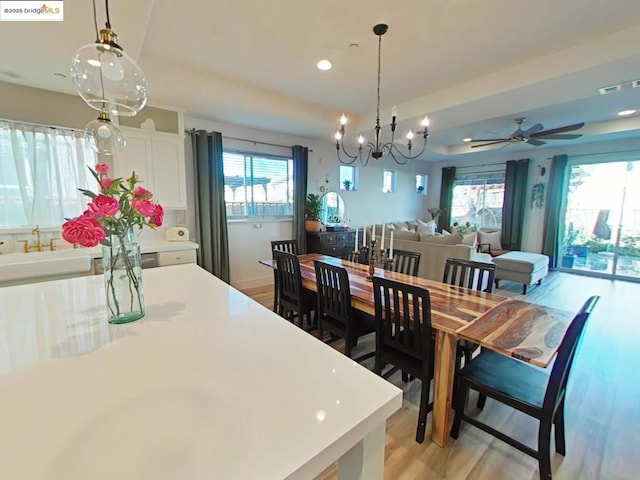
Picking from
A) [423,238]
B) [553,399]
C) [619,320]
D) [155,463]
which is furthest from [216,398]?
[619,320]

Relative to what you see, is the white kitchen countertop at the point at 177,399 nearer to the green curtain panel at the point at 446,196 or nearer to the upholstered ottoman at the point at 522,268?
the upholstered ottoman at the point at 522,268

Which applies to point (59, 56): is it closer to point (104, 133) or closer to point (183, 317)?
point (104, 133)

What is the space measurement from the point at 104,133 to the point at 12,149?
6.46 feet

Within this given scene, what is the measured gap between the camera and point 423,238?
4.50 meters

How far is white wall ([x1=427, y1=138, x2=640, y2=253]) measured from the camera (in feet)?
17.7

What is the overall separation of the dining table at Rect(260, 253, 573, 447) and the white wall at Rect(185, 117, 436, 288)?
2.99 meters

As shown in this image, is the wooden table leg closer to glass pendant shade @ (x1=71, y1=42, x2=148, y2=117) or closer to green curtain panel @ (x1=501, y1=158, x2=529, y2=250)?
glass pendant shade @ (x1=71, y1=42, x2=148, y2=117)

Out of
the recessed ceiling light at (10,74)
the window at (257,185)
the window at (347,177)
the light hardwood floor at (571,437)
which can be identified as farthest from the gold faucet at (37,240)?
the window at (347,177)

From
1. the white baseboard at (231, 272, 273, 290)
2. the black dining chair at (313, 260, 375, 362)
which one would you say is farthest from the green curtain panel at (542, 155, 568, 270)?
the white baseboard at (231, 272, 273, 290)

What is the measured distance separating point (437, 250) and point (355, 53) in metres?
2.81

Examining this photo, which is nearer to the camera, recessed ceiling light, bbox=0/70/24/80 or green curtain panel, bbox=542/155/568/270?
recessed ceiling light, bbox=0/70/24/80

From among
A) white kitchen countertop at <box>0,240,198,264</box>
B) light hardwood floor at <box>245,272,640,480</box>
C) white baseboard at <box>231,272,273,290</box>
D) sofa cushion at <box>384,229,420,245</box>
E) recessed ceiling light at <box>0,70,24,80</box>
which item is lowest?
light hardwood floor at <box>245,272,640,480</box>

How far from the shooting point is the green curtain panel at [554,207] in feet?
19.4

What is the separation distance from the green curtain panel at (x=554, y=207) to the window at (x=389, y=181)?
3.26 meters
